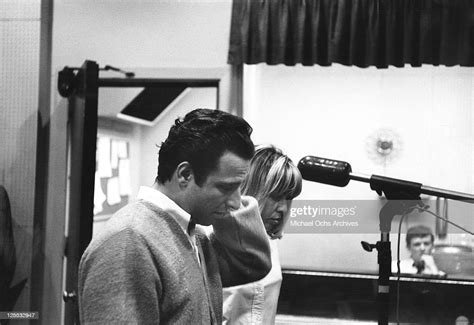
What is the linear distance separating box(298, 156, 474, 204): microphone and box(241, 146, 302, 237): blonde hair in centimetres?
33

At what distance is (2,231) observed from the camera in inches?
103

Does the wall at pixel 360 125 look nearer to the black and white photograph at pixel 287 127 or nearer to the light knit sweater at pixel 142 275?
the black and white photograph at pixel 287 127

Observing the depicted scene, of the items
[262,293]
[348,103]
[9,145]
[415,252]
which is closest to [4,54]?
[9,145]

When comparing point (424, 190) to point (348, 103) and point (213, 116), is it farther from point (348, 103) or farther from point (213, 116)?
point (213, 116)

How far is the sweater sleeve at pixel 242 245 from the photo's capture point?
4.27 ft

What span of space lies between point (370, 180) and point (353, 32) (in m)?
0.72

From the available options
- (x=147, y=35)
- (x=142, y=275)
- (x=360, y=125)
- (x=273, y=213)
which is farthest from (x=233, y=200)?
(x=147, y=35)

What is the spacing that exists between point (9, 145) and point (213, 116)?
Answer: 6.05 ft

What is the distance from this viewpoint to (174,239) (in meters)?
1.04

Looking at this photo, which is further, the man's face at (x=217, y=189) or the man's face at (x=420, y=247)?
the man's face at (x=420, y=247)

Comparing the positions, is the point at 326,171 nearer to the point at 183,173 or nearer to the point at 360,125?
the point at 360,125
